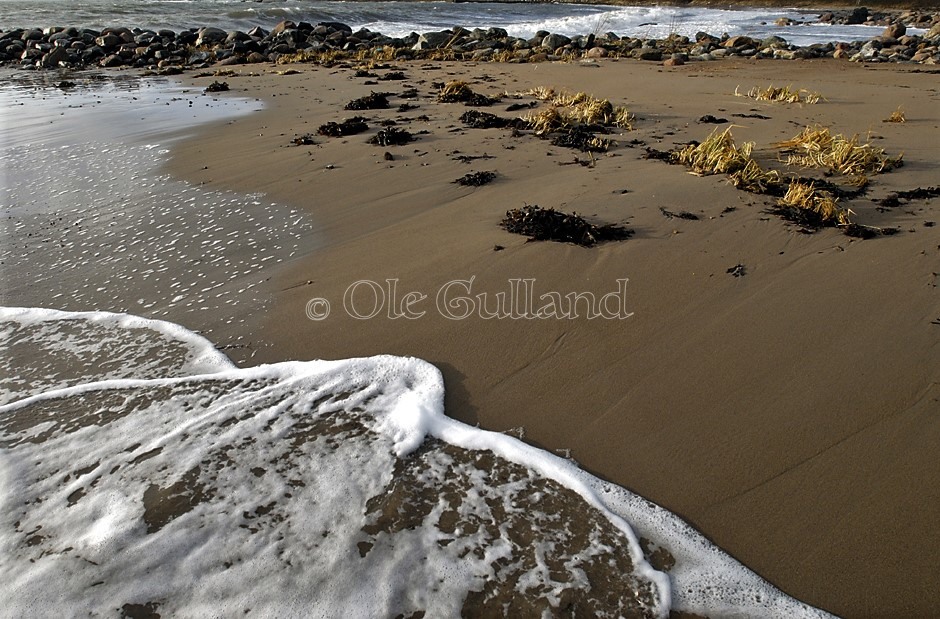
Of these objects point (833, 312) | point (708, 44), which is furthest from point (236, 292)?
point (708, 44)

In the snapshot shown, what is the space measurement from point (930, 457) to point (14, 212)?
647 centimetres

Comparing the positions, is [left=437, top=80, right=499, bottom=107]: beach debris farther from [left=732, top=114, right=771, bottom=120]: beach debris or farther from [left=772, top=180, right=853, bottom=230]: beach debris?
[left=772, top=180, right=853, bottom=230]: beach debris

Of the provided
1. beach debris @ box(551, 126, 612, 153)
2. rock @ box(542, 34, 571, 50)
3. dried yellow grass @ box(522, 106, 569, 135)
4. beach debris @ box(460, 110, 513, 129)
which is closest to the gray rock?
rock @ box(542, 34, 571, 50)

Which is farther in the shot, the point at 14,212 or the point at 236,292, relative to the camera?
the point at 14,212

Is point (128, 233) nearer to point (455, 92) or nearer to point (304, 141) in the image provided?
point (304, 141)

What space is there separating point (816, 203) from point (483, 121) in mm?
3762

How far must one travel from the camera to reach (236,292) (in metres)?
3.92

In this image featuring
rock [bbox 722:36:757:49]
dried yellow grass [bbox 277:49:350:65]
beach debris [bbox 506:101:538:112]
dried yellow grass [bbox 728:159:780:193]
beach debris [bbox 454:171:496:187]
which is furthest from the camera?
rock [bbox 722:36:757:49]

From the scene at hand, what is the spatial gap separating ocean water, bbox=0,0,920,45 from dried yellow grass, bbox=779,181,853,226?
17567 millimetres

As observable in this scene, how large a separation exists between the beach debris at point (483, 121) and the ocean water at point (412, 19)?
15362 mm

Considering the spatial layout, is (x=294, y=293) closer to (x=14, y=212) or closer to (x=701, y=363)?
(x=701, y=363)

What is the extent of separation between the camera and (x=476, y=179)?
5430 millimetres

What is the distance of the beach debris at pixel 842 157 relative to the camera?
206 inches

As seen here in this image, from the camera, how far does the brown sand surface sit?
2.32 m
